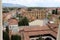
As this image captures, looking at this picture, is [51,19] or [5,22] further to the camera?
[51,19]

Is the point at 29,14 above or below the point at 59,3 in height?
below

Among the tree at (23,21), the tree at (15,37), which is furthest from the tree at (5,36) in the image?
the tree at (23,21)

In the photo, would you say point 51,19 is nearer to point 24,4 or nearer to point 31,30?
point 31,30

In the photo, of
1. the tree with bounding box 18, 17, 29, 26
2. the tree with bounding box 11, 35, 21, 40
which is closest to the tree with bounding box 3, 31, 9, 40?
the tree with bounding box 11, 35, 21, 40

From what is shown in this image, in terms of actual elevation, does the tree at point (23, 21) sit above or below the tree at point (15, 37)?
above

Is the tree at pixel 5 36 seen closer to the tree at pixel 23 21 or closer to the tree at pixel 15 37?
the tree at pixel 15 37

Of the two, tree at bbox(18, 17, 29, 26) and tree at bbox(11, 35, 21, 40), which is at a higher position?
tree at bbox(18, 17, 29, 26)

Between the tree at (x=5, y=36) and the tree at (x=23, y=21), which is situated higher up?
the tree at (x=23, y=21)

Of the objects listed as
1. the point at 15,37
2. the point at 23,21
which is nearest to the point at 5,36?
the point at 15,37

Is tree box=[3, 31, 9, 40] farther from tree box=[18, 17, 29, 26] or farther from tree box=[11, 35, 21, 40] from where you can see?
tree box=[18, 17, 29, 26]

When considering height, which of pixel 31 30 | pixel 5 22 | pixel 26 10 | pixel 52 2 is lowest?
pixel 31 30

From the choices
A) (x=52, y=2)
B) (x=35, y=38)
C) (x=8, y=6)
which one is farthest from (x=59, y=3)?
(x=8, y=6)
